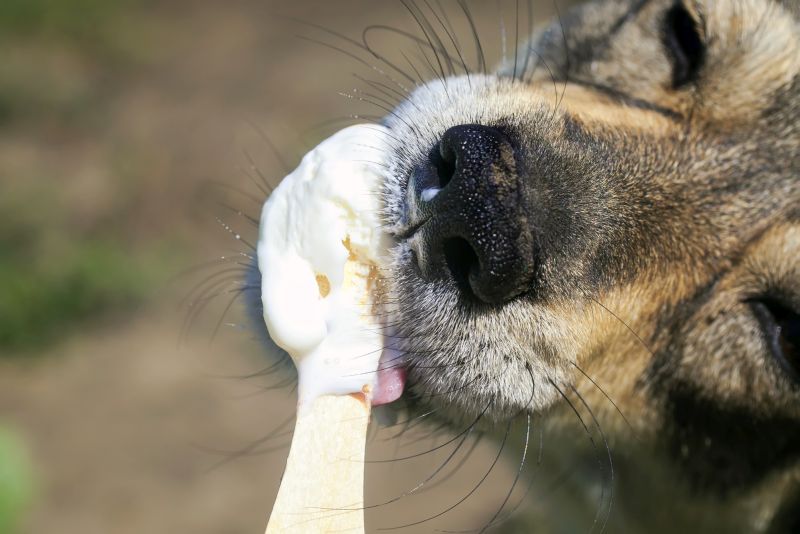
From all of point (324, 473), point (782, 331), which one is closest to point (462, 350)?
point (324, 473)

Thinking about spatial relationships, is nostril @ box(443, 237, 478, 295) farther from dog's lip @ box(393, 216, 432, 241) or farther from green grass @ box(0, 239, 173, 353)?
Result: green grass @ box(0, 239, 173, 353)

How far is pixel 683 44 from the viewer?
9.97 ft

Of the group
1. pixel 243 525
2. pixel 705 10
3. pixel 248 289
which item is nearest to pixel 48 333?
pixel 243 525

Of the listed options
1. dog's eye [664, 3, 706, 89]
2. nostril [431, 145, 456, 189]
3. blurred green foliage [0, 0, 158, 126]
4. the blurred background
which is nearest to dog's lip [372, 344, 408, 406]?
nostril [431, 145, 456, 189]

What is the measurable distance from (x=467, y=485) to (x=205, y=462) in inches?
61.3

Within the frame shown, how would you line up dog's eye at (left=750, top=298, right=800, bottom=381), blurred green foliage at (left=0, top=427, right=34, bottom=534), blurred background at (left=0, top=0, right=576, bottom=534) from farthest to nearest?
blurred background at (left=0, top=0, right=576, bottom=534) < blurred green foliage at (left=0, top=427, right=34, bottom=534) < dog's eye at (left=750, top=298, right=800, bottom=381)

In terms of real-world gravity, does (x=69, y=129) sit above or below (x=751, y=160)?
below

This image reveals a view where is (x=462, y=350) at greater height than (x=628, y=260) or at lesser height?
lesser

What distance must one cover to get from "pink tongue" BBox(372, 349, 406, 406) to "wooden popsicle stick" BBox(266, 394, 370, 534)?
125 millimetres

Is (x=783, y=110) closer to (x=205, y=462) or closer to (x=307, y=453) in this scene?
(x=307, y=453)

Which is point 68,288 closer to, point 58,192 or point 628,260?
point 58,192

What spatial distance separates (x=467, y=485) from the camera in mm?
5664

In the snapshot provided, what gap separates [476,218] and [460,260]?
13 cm

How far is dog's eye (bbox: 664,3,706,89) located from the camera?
297cm
